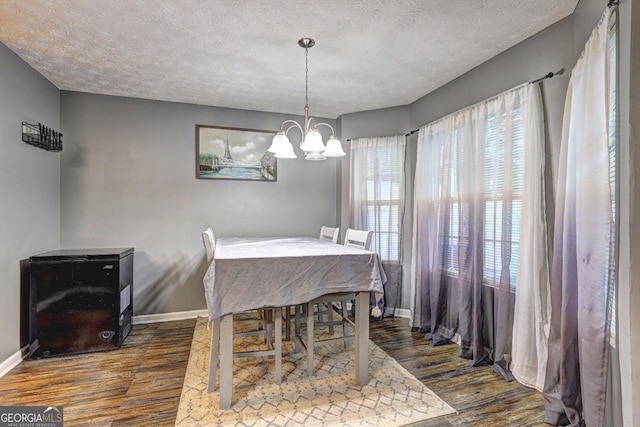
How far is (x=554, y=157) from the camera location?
7.00 ft

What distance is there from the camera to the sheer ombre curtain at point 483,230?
85.9 inches

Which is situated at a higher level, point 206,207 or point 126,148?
point 126,148

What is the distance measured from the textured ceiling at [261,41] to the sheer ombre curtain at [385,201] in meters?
0.66

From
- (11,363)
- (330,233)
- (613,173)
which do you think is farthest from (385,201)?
(11,363)

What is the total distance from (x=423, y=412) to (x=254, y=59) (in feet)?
9.22

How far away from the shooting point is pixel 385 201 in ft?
12.3

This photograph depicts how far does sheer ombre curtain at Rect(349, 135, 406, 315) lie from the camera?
371 cm

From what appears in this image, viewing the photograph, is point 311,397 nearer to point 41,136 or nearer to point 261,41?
point 261,41

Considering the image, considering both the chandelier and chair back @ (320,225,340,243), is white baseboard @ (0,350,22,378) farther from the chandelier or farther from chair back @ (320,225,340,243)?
chair back @ (320,225,340,243)

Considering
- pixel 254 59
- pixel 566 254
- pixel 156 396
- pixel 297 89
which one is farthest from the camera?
pixel 297 89

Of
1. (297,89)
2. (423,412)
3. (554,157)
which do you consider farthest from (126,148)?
(554,157)

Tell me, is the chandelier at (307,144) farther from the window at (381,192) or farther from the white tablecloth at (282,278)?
the window at (381,192)

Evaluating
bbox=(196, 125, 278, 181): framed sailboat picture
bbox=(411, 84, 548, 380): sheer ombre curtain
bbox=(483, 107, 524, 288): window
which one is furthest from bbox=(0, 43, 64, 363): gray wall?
bbox=(483, 107, 524, 288): window

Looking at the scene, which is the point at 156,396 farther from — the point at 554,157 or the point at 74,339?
the point at 554,157
